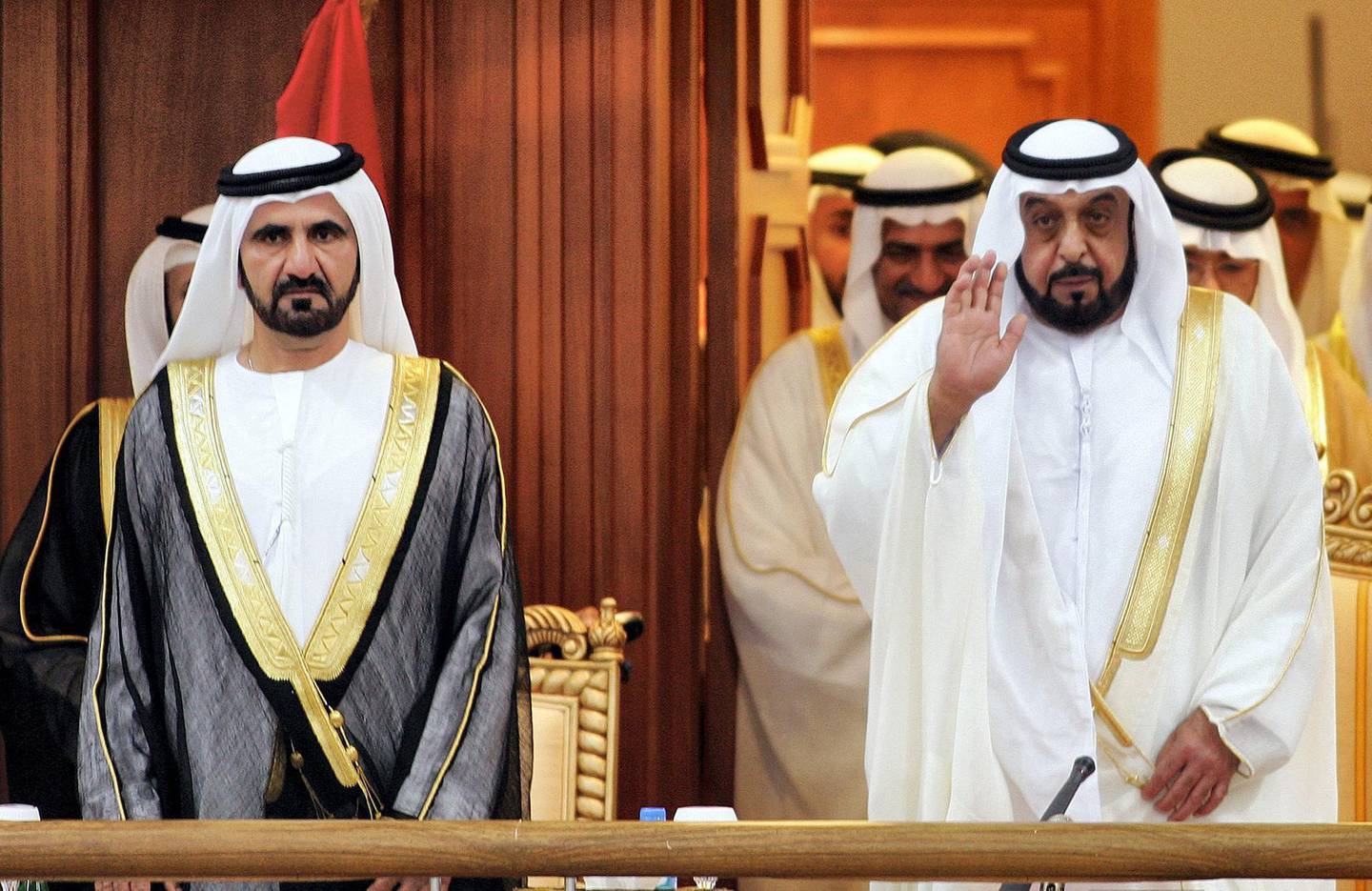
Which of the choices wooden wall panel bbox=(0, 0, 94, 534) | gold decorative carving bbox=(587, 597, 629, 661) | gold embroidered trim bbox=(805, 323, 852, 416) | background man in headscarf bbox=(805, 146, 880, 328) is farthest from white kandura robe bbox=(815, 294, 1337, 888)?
background man in headscarf bbox=(805, 146, 880, 328)

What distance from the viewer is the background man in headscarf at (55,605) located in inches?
197

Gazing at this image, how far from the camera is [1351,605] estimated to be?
18.2 feet

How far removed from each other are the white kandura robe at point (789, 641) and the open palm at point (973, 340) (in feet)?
5.53

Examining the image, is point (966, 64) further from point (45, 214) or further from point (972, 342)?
point (972, 342)

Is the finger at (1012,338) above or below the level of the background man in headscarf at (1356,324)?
above

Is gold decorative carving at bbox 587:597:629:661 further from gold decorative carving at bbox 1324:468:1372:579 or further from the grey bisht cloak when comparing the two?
gold decorative carving at bbox 1324:468:1372:579

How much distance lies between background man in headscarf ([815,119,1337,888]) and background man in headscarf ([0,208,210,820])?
4.88ft

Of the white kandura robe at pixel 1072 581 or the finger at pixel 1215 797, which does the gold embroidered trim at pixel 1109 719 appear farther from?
the finger at pixel 1215 797

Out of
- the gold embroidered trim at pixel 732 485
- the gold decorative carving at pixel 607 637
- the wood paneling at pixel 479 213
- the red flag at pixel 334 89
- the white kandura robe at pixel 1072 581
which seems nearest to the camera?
the white kandura robe at pixel 1072 581

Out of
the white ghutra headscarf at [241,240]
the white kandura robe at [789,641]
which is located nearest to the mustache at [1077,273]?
the white ghutra headscarf at [241,240]

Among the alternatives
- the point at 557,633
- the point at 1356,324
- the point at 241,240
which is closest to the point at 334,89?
the point at 241,240

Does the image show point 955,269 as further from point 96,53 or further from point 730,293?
point 96,53

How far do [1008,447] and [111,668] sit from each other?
5.17ft

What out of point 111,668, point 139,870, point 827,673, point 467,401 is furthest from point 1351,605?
point 139,870
